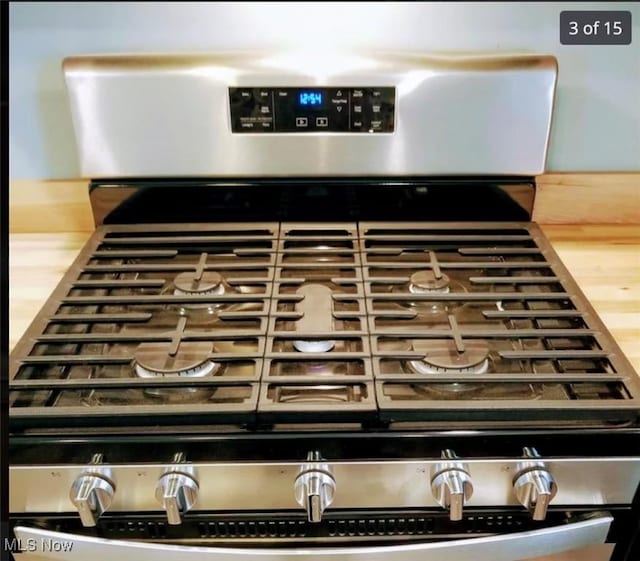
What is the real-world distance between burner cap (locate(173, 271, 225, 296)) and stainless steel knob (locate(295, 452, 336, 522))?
1.02 feet

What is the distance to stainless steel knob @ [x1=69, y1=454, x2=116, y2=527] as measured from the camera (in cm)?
67

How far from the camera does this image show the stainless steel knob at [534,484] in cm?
68

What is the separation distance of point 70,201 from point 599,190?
0.87 metres

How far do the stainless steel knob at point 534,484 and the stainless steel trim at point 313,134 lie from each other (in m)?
0.49

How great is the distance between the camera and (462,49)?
38.6 inches

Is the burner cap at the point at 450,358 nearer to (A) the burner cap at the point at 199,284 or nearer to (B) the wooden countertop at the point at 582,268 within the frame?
(B) the wooden countertop at the point at 582,268

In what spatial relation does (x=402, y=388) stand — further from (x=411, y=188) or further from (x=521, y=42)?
(x=521, y=42)

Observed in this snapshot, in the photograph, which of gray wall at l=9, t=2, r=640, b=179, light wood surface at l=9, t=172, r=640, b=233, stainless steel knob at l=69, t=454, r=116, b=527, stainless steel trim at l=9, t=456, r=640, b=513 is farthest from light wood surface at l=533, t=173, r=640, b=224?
stainless steel knob at l=69, t=454, r=116, b=527

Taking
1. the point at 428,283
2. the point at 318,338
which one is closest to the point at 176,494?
the point at 318,338

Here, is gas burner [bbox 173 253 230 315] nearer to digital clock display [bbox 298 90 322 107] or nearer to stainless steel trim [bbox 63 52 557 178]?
stainless steel trim [bbox 63 52 557 178]

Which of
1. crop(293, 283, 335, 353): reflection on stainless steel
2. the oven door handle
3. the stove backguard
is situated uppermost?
the stove backguard

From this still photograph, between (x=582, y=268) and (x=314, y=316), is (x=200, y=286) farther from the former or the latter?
(x=582, y=268)

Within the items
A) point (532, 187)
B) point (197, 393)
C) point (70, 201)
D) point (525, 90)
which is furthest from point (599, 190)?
point (70, 201)

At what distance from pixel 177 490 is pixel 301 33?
2.17ft
